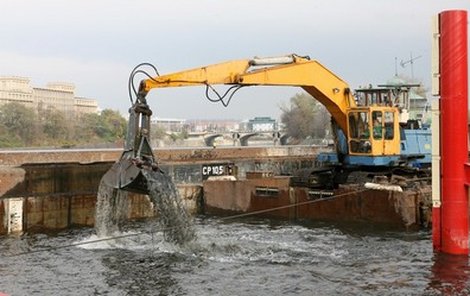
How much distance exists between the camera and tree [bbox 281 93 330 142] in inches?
3596

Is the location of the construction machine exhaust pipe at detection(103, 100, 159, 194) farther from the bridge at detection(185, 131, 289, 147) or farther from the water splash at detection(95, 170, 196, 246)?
the bridge at detection(185, 131, 289, 147)

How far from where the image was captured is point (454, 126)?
1218cm

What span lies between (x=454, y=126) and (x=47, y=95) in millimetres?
152660

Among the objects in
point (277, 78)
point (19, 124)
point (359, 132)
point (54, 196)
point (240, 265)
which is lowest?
point (240, 265)

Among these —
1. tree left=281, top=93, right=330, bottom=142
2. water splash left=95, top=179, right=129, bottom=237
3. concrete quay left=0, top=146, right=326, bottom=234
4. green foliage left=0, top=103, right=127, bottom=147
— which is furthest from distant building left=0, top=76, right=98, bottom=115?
water splash left=95, top=179, right=129, bottom=237

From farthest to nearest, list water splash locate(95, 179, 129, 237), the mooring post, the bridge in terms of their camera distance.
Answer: the bridge < water splash locate(95, 179, 129, 237) < the mooring post

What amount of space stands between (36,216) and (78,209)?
5.15 ft

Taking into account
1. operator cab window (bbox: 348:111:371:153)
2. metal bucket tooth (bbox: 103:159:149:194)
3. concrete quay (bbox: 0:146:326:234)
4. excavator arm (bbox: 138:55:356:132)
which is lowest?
concrete quay (bbox: 0:146:326:234)

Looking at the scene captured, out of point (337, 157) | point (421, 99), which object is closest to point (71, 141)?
point (421, 99)

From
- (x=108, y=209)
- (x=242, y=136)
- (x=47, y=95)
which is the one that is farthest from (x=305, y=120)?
(x=47, y=95)

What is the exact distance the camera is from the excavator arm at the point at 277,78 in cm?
1627

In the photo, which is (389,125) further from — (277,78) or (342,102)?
(277,78)

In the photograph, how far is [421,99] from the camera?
140ft

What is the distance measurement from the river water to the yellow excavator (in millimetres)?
3493
